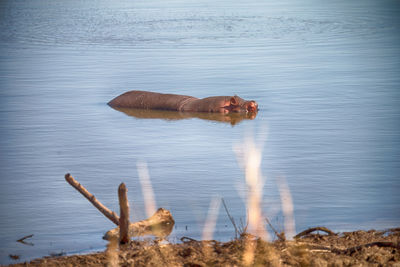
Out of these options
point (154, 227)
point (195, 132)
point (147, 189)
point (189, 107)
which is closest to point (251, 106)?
point (189, 107)

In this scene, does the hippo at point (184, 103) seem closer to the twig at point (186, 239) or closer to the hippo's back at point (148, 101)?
the hippo's back at point (148, 101)

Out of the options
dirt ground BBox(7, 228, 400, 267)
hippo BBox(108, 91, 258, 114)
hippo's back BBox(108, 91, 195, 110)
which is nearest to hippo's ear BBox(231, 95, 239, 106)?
hippo BBox(108, 91, 258, 114)

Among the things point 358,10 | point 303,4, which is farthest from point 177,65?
point 303,4

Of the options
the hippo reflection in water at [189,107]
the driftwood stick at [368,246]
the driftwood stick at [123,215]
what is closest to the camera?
the driftwood stick at [368,246]

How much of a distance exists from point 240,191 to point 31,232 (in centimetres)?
280

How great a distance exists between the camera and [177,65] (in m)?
25.8

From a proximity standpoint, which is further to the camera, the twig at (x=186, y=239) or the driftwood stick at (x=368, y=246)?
the twig at (x=186, y=239)

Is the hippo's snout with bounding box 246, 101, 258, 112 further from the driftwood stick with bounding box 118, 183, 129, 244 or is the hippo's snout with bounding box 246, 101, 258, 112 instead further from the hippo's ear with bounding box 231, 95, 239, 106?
the driftwood stick with bounding box 118, 183, 129, 244

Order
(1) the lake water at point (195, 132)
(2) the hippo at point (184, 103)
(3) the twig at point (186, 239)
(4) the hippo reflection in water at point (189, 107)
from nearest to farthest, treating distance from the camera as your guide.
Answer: (3) the twig at point (186, 239)
(1) the lake water at point (195, 132)
(4) the hippo reflection in water at point (189, 107)
(2) the hippo at point (184, 103)

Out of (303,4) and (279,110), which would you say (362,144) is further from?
(303,4)

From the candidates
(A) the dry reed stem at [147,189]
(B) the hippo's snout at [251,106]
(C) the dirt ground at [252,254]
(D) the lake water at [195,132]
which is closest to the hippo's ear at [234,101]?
(B) the hippo's snout at [251,106]

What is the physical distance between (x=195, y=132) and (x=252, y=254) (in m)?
7.54

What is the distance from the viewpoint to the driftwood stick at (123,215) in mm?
8016

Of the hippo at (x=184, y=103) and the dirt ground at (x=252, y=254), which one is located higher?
the hippo at (x=184, y=103)
